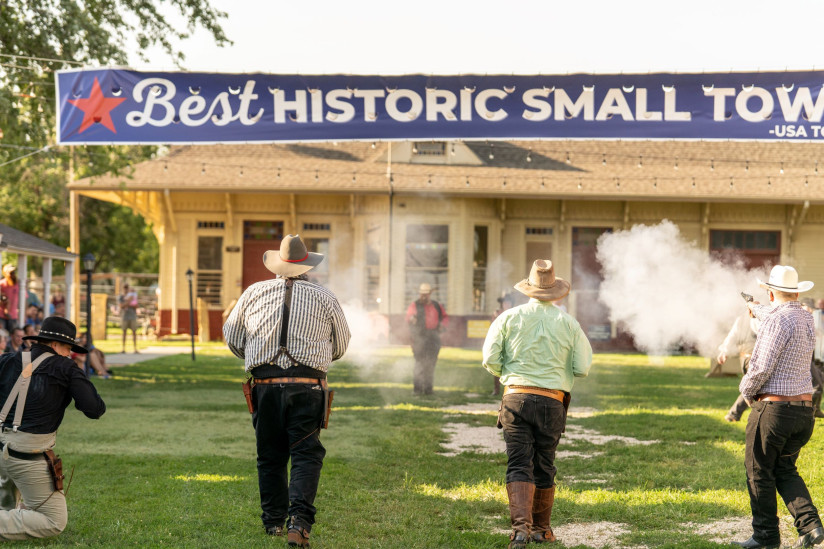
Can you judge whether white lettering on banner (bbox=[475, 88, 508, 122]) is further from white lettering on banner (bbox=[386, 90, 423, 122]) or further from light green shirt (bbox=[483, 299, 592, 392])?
light green shirt (bbox=[483, 299, 592, 392])

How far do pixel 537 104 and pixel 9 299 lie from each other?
10.1 metres

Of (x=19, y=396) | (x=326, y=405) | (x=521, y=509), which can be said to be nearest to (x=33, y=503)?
(x=19, y=396)

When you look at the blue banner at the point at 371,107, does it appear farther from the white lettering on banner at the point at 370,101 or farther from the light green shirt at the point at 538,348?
the light green shirt at the point at 538,348

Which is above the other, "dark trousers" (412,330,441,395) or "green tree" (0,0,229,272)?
"green tree" (0,0,229,272)

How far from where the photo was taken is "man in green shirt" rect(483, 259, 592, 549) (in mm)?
6219

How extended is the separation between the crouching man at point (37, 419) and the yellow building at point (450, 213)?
2034cm

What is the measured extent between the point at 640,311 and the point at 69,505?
16.3 metres

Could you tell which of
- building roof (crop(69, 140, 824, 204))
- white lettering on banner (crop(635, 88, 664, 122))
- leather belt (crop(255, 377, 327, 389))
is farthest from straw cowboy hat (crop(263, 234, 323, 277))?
building roof (crop(69, 140, 824, 204))

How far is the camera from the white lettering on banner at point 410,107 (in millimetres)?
10164

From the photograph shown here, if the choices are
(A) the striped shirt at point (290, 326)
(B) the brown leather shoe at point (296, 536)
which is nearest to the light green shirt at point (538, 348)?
(A) the striped shirt at point (290, 326)

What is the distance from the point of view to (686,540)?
6.38m

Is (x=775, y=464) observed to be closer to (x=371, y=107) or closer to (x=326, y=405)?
(x=326, y=405)

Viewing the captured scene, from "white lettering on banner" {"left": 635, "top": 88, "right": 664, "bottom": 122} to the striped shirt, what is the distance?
16.6 feet

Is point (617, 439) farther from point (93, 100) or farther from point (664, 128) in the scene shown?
point (93, 100)
